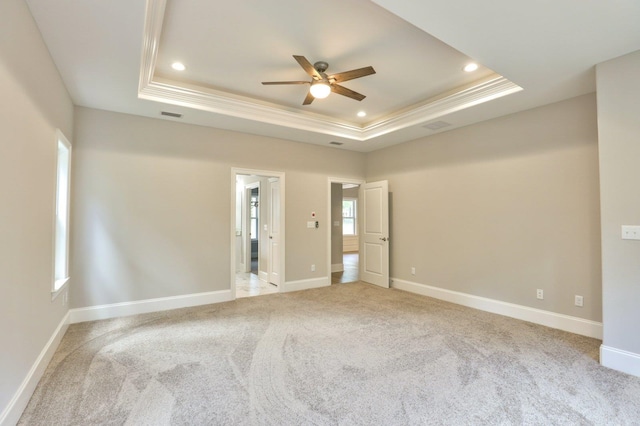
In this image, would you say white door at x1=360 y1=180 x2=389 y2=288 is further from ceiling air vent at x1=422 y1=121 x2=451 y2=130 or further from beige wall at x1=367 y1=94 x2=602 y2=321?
ceiling air vent at x1=422 y1=121 x2=451 y2=130

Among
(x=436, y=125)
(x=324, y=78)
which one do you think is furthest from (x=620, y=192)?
(x=324, y=78)

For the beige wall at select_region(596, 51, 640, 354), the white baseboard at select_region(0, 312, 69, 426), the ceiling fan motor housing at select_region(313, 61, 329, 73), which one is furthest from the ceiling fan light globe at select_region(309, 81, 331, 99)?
the white baseboard at select_region(0, 312, 69, 426)

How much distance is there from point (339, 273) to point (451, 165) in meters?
→ 3.61

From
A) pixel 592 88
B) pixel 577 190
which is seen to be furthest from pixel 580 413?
pixel 592 88

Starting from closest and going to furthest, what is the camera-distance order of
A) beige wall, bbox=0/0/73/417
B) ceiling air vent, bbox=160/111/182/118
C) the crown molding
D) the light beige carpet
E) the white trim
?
beige wall, bbox=0/0/73/417, the light beige carpet, the white trim, the crown molding, ceiling air vent, bbox=160/111/182/118

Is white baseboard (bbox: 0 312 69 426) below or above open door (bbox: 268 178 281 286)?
below

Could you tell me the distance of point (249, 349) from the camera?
2990 mm

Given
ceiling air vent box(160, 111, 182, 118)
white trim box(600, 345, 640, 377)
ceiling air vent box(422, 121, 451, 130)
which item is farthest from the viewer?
ceiling air vent box(422, 121, 451, 130)

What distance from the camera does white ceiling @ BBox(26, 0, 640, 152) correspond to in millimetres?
2174

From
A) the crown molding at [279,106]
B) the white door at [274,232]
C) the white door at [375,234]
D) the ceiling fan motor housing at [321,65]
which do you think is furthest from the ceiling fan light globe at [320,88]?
the white door at [375,234]

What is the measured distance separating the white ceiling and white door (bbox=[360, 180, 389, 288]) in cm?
162

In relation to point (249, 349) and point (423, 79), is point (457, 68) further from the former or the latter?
point (249, 349)

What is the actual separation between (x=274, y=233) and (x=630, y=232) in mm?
4652

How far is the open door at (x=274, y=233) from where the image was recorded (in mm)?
5438
